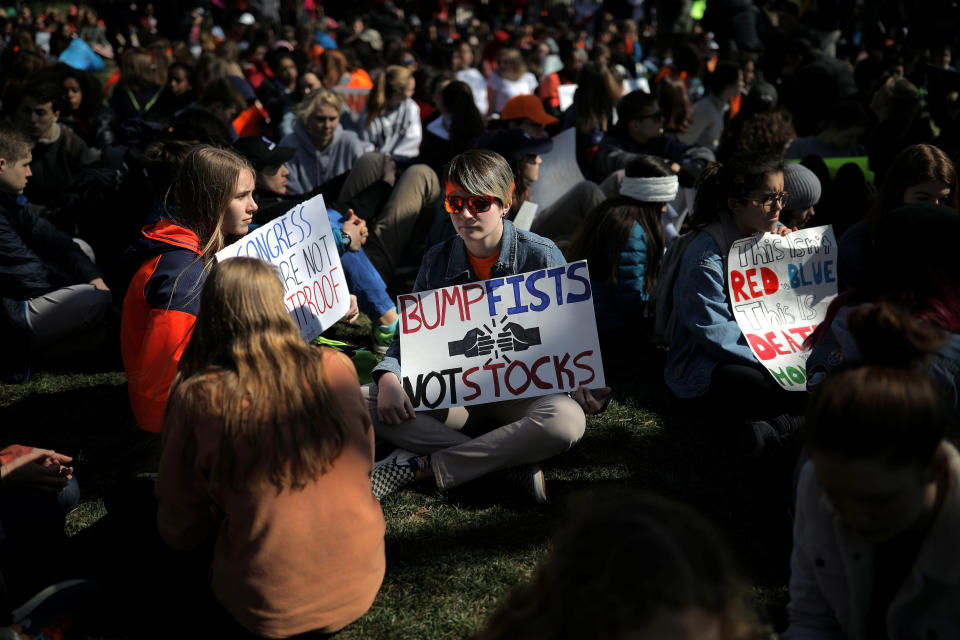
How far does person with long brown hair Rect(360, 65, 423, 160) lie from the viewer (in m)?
9.06

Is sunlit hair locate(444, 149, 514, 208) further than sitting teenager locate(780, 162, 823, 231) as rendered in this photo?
No

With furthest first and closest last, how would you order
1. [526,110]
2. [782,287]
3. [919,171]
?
[526,110], [782,287], [919,171]

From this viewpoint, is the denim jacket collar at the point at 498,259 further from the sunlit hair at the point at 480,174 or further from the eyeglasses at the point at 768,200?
the eyeglasses at the point at 768,200

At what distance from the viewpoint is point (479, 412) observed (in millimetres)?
4156

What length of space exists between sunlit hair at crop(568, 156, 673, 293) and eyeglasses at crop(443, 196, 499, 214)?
5.14ft

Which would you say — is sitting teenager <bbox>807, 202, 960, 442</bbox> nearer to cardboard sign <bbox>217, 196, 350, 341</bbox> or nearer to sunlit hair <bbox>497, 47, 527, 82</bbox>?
cardboard sign <bbox>217, 196, 350, 341</bbox>

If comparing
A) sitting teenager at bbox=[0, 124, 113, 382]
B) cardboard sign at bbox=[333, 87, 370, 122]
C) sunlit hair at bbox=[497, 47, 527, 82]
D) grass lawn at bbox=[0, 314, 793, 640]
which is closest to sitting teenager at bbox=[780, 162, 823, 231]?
grass lawn at bbox=[0, 314, 793, 640]

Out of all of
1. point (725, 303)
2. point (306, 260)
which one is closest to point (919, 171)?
point (725, 303)

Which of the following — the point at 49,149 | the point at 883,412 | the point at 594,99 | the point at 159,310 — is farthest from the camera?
the point at 594,99

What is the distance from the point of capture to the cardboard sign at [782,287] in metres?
4.44

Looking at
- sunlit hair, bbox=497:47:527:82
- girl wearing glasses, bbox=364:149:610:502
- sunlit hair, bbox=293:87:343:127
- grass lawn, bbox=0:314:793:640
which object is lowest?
grass lawn, bbox=0:314:793:640

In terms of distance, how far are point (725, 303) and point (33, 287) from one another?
4.55 metres

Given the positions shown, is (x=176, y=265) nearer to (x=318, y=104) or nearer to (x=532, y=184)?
(x=532, y=184)

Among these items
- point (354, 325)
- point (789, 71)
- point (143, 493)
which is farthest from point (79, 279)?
point (789, 71)
